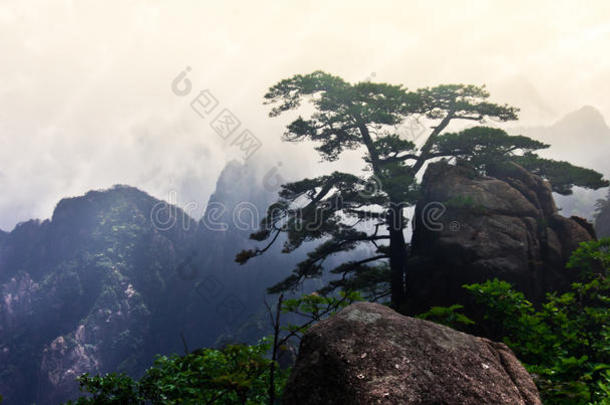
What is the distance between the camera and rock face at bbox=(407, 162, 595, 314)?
33.8ft

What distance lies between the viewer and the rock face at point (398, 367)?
2.37 meters

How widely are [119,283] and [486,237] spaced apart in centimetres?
13731

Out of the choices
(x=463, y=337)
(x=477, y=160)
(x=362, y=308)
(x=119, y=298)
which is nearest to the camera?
(x=463, y=337)

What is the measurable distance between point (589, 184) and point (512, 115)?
4.06 m

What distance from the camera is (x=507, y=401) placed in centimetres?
237

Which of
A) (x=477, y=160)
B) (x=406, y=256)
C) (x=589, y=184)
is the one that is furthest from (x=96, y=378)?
(x=589, y=184)

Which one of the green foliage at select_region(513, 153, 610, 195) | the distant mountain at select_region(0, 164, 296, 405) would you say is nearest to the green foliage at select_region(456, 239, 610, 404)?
the green foliage at select_region(513, 153, 610, 195)

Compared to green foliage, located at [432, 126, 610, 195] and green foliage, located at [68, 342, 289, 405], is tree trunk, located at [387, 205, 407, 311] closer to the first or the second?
green foliage, located at [432, 126, 610, 195]

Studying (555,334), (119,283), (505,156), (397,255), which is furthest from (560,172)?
(119,283)

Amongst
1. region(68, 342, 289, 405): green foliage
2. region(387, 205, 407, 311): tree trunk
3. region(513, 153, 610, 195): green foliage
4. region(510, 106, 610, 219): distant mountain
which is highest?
region(68, 342, 289, 405): green foliage

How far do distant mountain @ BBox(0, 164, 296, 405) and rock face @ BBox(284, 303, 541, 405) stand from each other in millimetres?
101816

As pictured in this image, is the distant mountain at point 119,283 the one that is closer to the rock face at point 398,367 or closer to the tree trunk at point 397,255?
the tree trunk at point 397,255

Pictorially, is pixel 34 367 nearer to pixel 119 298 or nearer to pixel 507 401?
pixel 119 298

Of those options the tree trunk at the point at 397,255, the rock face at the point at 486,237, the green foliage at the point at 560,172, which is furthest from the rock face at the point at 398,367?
the green foliage at the point at 560,172
